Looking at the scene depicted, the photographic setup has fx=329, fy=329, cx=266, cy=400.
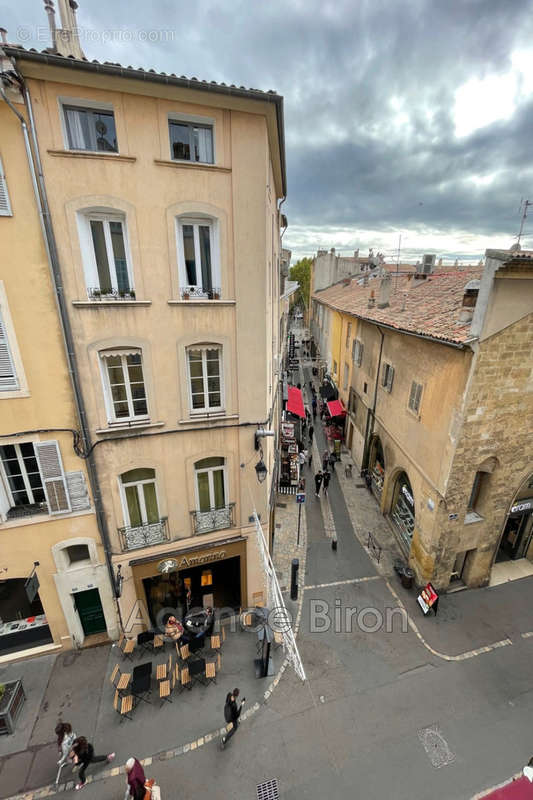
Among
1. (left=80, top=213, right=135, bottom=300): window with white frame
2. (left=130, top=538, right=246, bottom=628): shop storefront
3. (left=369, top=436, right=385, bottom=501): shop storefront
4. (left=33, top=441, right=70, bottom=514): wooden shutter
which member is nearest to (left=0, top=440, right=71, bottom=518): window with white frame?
(left=33, top=441, right=70, bottom=514): wooden shutter

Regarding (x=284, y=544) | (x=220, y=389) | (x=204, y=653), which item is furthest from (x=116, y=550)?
(x=284, y=544)

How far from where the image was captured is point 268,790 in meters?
7.46

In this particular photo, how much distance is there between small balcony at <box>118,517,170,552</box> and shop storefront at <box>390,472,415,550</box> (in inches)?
398

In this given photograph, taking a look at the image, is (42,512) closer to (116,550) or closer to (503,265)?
(116,550)

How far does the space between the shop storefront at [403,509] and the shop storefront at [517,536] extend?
3.87m

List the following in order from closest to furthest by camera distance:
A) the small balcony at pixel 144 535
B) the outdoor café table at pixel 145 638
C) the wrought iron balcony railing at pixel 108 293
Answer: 1. the wrought iron balcony railing at pixel 108 293
2. the small balcony at pixel 144 535
3. the outdoor café table at pixel 145 638

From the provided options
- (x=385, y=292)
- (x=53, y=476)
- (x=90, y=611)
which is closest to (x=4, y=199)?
(x=53, y=476)

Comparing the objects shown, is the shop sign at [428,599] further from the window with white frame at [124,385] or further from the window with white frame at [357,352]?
the window with white frame at [357,352]

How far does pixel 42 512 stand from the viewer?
8.82 m

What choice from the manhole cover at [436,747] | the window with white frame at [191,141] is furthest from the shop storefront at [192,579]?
the window with white frame at [191,141]

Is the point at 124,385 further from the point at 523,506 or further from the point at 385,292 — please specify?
the point at 385,292

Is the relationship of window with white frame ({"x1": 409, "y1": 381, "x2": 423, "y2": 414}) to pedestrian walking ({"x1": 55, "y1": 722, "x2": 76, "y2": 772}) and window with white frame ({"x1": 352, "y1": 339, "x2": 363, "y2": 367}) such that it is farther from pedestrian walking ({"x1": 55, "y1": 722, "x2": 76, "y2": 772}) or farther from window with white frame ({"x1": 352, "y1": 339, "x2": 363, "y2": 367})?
pedestrian walking ({"x1": 55, "y1": 722, "x2": 76, "y2": 772})

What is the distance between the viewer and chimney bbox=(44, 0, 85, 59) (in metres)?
6.73

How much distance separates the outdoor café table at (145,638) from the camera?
1043cm
